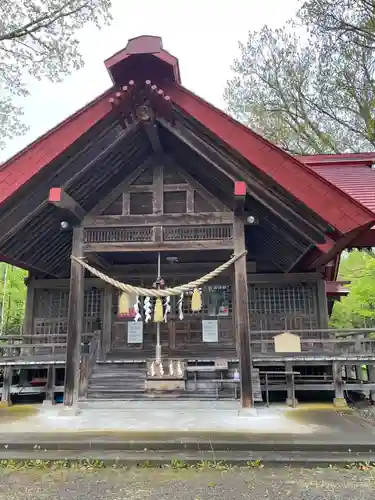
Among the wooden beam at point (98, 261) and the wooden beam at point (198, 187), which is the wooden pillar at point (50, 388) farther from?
the wooden beam at point (198, 187)

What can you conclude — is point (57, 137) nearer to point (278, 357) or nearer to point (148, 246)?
point (148, 246)

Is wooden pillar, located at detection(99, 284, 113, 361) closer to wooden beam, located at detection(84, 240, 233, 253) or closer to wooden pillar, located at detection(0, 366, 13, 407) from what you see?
wooden pillar, located at detection(0, 366, 13, 407)

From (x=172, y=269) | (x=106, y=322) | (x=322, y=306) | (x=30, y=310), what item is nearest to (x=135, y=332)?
(x=106, y=322)

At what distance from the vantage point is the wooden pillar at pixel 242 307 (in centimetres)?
670

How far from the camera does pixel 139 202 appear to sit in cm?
800

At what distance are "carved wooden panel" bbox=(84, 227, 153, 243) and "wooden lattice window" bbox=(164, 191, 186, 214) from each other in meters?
0.69

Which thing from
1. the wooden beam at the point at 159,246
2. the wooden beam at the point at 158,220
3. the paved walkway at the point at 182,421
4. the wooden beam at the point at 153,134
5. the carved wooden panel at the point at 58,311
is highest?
the wooden beam at the point at 153,134

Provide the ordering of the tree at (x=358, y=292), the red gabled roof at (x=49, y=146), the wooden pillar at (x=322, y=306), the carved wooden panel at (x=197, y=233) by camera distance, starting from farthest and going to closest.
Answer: the tree at (x=358, y=292)
the wooden pillar at (x=322, y=306)
the carved wooden panel at (x=197, y=233)
the red gabled roof at (x=49, y=146)

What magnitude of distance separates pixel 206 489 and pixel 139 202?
5432mm

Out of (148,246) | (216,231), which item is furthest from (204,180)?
(148,246)

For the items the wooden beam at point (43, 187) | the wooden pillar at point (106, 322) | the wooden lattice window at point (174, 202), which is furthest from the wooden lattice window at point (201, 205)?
the wooden pillar at point (106, 322)

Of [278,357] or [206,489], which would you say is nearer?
[206,489]

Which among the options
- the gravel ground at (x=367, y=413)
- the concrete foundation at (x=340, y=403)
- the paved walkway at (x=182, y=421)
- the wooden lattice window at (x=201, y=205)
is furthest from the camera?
the concrete foundation at (x=340, y=403)

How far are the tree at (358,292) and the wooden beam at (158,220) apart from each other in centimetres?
1205
